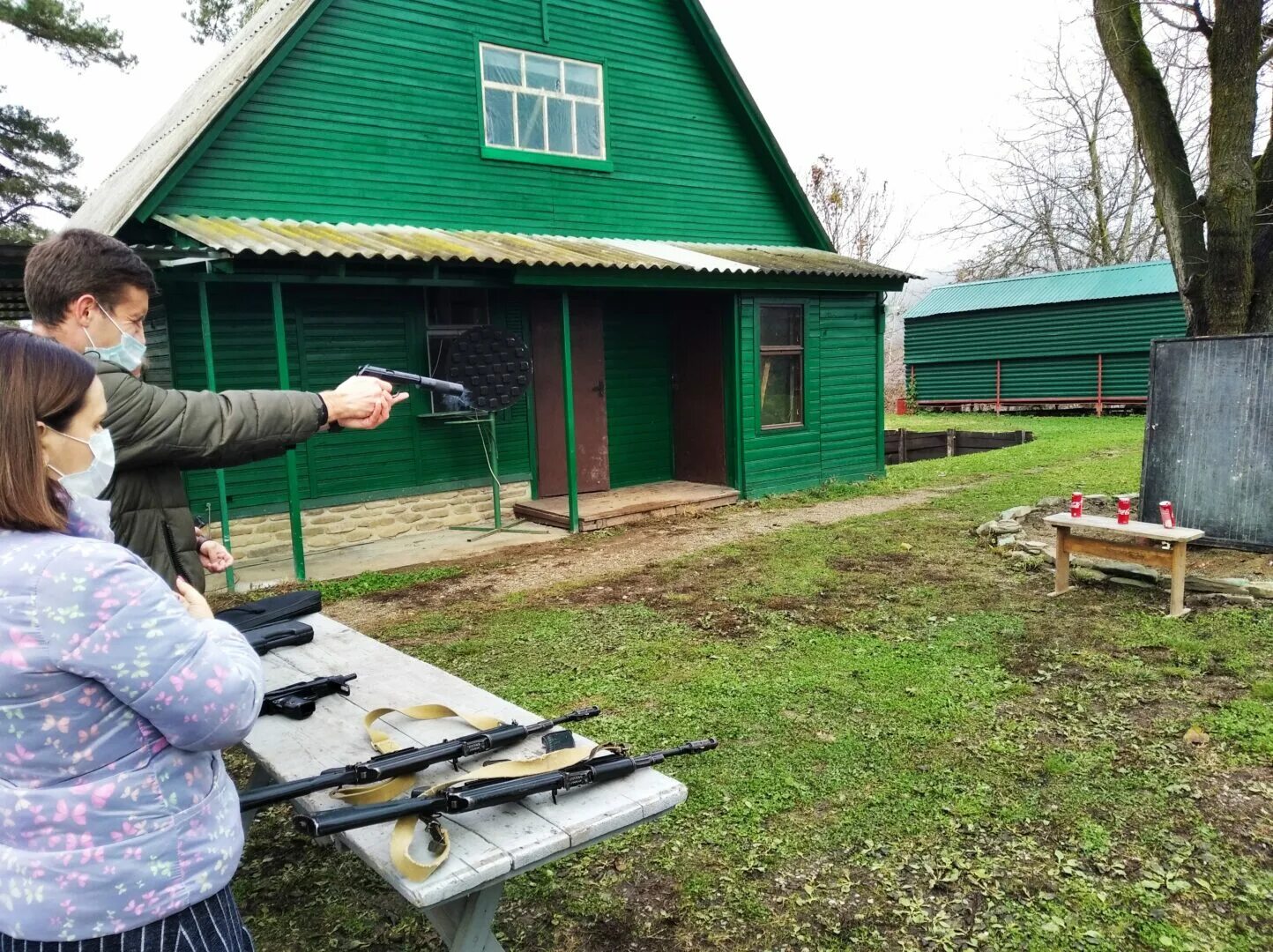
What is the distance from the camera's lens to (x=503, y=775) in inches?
78.7

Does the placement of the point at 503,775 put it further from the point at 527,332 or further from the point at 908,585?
the point at 527,332

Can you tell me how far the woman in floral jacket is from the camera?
4.17 ft

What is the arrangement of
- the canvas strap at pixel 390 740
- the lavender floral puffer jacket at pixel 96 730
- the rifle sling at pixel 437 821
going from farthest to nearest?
the canvas strap at pixel 390 740, the rifle sling at pixel 437 821, the lavender floral puffer jacket at pixel 96 730

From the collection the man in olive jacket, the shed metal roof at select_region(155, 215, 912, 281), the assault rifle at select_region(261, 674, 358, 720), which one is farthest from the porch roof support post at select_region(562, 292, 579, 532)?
the man in olive jacket

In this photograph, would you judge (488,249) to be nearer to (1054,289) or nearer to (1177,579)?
(1177,579)

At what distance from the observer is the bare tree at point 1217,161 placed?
22.8 feet

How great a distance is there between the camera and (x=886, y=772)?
3.56m

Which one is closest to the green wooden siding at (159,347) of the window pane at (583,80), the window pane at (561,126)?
the window pane at (561,126)

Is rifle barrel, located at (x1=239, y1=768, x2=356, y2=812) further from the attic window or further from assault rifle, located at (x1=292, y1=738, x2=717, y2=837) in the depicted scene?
the attic window

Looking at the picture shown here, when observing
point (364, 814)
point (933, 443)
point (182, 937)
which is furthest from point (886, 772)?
point (933, 443)

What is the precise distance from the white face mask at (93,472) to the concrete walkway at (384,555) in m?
6.21

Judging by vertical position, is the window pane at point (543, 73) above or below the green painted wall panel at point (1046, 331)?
above

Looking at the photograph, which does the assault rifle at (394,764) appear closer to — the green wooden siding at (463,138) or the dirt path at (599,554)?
the dirt path at (599,554)

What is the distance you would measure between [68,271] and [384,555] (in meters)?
6.54
